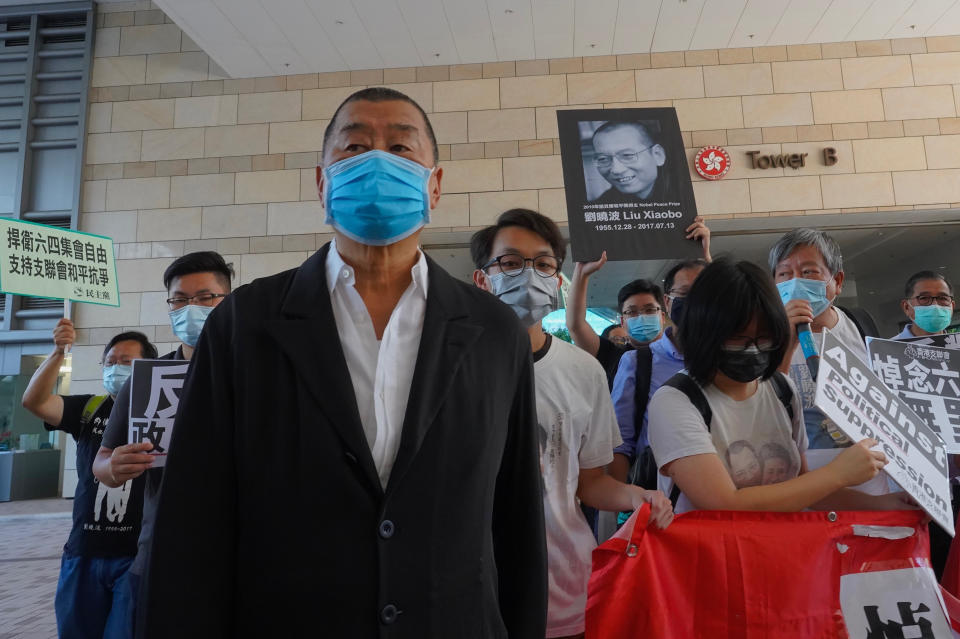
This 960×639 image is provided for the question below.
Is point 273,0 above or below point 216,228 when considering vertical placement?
above

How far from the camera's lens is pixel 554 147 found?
353 inches

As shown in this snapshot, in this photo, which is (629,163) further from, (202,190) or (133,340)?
(202,190)

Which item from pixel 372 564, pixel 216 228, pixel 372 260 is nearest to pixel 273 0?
pixel 216 228

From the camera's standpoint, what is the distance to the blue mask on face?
1353 millimetres

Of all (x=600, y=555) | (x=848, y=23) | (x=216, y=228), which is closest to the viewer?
(x=600, y=555)

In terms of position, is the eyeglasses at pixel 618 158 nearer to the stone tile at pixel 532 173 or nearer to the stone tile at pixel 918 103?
the stone tile at pixel 532 173

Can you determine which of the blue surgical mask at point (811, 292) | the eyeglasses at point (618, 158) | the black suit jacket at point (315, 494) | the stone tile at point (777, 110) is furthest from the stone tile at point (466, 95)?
the black suit jacket at point (315, 494)

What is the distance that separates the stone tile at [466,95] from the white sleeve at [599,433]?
7787 millimetres

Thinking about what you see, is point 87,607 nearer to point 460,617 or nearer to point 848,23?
point 460,617

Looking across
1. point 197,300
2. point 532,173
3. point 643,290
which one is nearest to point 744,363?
point 643,290

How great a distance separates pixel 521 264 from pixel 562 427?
65 centimetres

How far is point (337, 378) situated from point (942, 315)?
4317 mm

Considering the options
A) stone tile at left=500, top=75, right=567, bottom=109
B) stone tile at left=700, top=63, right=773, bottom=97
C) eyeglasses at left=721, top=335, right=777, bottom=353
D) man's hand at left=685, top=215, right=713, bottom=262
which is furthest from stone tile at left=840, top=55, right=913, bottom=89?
eyeglasses at left=721, top=335, right=777, bottom=353

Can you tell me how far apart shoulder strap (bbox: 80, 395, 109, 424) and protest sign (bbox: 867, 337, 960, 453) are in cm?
348
